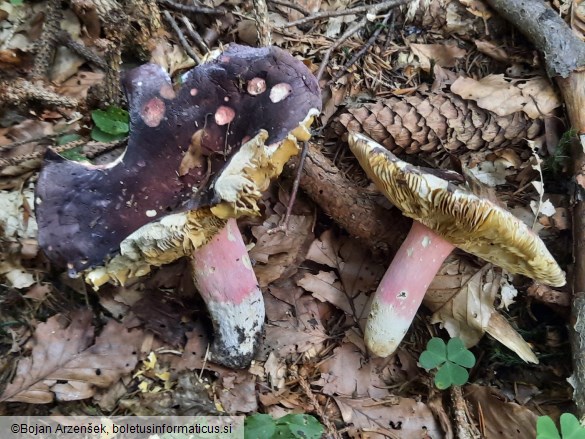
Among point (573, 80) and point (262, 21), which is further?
point (573, 80)

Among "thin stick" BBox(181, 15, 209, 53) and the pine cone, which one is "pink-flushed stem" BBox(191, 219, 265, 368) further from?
"thin stick" BBox(181, 15, 209, 53)

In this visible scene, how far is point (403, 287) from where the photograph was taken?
96.0 inches

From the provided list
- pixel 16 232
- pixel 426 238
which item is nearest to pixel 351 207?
pixel 426 238

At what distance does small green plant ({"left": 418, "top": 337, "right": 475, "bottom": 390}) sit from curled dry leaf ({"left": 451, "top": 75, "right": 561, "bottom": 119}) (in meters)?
1.21

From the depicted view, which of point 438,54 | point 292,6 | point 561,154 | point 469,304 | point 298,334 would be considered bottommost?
point 298,334

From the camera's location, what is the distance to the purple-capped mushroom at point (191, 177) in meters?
1.98

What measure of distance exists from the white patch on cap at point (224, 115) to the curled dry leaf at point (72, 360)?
104 cm

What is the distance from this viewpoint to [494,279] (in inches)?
103

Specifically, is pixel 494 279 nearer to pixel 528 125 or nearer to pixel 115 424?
pixel 528 125

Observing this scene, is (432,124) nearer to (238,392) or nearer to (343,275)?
(343,275)

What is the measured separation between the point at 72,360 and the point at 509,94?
2505 mm

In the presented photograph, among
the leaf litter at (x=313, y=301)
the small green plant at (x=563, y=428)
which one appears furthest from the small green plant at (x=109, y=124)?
the small green plant at (x=563, y=428)

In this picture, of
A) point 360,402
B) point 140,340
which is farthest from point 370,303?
point 140,340

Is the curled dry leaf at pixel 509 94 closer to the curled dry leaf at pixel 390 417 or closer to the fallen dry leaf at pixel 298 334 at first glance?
the fallen dry leaf at pixel 298 334
